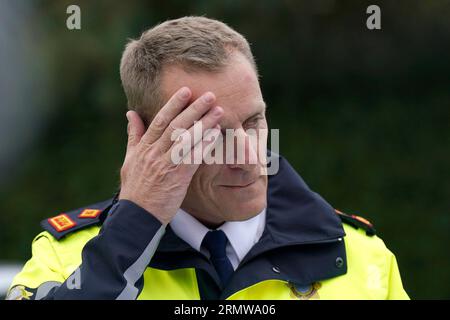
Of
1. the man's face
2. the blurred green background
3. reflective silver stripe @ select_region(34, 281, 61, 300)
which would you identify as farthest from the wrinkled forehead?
the blurred green background

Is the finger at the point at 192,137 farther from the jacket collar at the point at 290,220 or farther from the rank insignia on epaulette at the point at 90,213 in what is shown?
the rank insignia on epaulette at the point at 90,213

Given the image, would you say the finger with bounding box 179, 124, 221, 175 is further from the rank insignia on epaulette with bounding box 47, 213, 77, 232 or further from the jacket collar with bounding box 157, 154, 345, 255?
the rank insignia on epaulette with bounding box 47, 213, 77, 232

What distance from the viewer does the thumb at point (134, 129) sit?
80.0 inches

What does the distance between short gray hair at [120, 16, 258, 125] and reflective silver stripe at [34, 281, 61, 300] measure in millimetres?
494

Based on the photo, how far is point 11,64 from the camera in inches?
175

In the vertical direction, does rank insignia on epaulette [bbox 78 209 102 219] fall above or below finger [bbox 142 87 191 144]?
below

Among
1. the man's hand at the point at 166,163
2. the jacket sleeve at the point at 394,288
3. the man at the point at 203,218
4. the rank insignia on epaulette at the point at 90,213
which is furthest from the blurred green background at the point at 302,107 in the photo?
the man's hand at the point at 166,163

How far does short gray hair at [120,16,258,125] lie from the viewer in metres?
2.04

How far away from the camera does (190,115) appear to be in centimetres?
190

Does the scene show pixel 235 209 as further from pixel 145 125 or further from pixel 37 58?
pixel 37 58

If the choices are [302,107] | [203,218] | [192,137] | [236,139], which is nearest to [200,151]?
[192,137]

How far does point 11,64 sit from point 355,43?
6.27 feet

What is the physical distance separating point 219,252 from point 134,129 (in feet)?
1.27

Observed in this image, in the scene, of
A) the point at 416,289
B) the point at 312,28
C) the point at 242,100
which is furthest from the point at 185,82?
the point at 416,289
